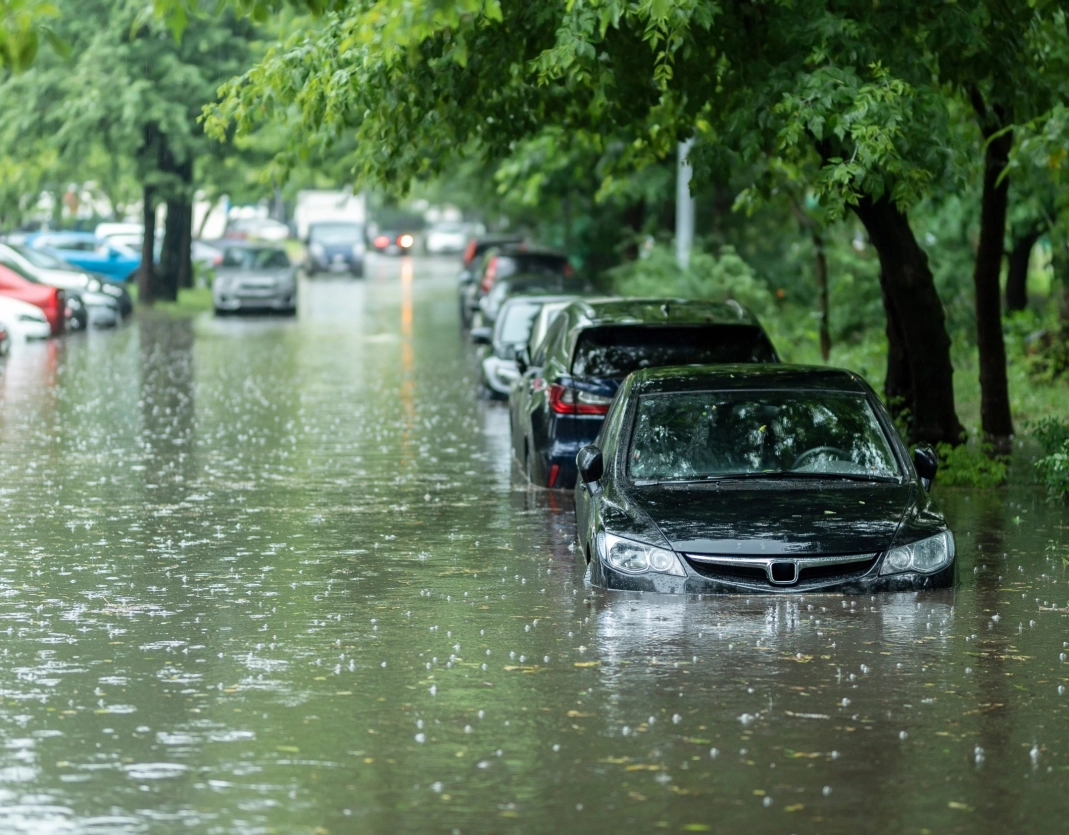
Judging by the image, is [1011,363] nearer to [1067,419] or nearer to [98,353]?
[1067,419]

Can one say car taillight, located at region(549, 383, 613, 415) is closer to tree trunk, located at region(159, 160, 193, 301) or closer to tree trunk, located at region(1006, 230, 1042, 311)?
tree trunk, located at region(1006, 230, 1042, 311)

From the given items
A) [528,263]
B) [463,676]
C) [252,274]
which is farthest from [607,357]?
[252,274]

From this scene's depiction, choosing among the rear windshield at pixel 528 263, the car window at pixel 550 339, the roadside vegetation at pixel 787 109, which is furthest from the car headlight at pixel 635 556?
the rear windshield at pixel 528 263

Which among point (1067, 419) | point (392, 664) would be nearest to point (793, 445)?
point (392, 664)

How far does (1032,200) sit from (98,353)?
15.3 meters

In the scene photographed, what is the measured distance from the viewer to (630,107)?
17.1 meters

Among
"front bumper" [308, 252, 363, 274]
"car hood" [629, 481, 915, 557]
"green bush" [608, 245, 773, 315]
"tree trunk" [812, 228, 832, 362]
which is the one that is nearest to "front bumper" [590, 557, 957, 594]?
"car hood" [629, 481, 915, 557]

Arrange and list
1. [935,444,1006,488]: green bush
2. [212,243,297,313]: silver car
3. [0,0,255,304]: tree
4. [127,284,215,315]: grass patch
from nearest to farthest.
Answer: [935,444,1006,488]: green bush
[0,0,255,304]: tree
[212,243,297,313]: silver car
[127,284,215,315]: grass patch

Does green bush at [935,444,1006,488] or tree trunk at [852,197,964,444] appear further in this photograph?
tree trunk at [852,197,964,444]

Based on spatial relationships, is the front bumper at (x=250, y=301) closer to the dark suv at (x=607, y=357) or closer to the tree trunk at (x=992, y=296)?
the tree trunk at (x=992, y=296)

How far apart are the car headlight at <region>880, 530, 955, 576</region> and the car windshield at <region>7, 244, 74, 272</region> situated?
34.5 metres

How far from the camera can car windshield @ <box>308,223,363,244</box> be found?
2889 inches

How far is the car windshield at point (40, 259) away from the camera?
43.0m

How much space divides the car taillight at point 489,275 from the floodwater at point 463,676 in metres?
21.8
